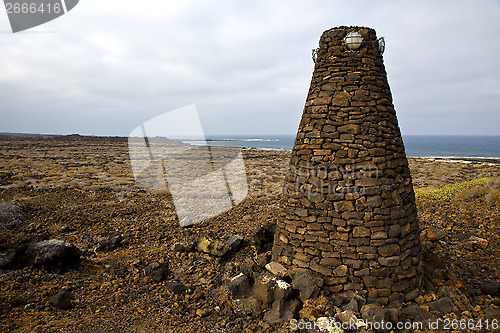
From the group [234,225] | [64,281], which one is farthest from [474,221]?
[64,281]

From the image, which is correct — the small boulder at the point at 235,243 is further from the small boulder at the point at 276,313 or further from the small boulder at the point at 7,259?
the small boulder at the point at 7,259

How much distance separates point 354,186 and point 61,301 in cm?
560

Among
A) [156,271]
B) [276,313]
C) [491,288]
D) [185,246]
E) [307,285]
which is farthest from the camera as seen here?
[185,246]

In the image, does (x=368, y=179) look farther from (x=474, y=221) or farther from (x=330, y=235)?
(x=474, y=221)

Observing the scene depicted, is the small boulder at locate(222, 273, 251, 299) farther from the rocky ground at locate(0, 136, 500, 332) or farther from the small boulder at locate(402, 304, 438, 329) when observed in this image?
the small boulder at locate(402, 304, 438, 329)

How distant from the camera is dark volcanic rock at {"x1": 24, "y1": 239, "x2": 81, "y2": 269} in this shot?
20.1 ft

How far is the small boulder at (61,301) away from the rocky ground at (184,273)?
0.7 inches

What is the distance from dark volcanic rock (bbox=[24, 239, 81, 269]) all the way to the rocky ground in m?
0.02

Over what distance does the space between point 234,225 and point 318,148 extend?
5096mm

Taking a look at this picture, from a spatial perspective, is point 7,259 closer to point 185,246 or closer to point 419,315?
point 185,246

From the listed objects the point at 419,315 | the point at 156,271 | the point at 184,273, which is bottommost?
the point at 184,273

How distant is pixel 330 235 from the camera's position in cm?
438

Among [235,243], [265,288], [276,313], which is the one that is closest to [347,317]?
[276,313]

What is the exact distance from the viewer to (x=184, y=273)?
6141 millimetres
